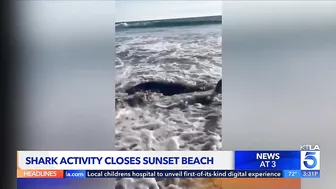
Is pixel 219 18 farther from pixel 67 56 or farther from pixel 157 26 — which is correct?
pixel 67 56

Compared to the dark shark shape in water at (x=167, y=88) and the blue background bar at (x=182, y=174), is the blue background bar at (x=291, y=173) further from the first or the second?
the dark shark shape in water at (x=167, y=88)

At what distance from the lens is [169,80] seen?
1278 millimetres

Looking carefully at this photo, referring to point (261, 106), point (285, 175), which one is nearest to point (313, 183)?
point (285, 175)

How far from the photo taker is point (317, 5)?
Answer: 1253mm

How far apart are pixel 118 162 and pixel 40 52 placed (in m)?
0.51

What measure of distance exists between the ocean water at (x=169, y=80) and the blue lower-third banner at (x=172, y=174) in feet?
0.08

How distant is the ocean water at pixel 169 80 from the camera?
126 cm

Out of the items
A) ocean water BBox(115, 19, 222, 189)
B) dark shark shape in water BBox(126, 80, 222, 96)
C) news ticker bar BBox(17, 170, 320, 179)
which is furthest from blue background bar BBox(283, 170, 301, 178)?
dark shark shape in water BBox(126, 80, 222, 96)

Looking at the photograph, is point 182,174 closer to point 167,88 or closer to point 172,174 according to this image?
point 172,174

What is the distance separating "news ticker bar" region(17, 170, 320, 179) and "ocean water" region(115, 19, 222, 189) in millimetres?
27

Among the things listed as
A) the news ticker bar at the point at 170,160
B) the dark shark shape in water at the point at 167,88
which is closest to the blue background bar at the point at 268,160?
the news ticker bar at the point at 170,160

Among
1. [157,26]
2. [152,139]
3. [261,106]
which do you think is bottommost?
[152,139]

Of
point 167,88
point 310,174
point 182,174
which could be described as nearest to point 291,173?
point 310,174

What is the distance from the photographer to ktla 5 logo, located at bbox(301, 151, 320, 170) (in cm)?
124
